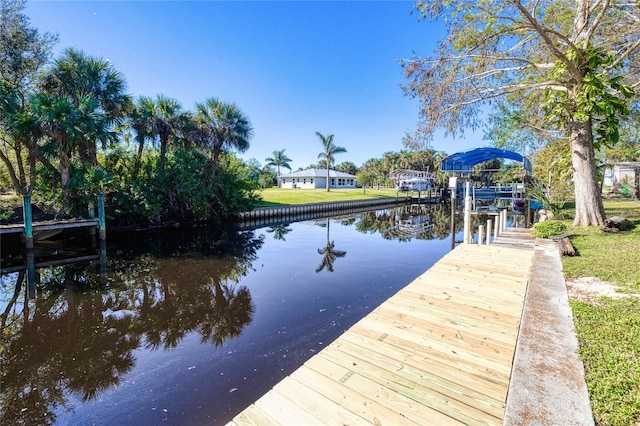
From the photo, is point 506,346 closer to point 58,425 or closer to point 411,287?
point 411,287

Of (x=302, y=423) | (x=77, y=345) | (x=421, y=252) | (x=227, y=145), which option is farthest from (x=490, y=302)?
(x=227, y=145)

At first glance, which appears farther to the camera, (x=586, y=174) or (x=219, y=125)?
(x=219, y=125)

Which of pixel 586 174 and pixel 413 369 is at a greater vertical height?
pixel 586 174

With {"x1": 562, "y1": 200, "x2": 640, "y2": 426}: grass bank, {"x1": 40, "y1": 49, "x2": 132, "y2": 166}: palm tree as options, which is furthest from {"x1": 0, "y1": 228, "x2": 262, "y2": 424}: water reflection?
{"x1": 40, "y1": 49, "x2": 132, "y2": 166}: palm tree

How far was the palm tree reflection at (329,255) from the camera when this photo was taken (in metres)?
9.72

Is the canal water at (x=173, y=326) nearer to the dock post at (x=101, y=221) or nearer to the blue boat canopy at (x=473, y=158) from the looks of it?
the dock post at (x=101, y=221)

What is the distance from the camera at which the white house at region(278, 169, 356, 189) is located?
5203 centimetres

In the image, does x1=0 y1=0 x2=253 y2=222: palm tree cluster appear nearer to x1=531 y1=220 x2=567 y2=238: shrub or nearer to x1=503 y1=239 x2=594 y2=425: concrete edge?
x1=503 y1=239 x2=594 y2=425: concrete edge

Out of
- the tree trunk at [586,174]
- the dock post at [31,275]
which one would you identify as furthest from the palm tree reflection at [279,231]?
the tree trunk at [586,174]

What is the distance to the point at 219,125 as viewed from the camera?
20.5 m

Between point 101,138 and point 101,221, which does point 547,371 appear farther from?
point 101,138

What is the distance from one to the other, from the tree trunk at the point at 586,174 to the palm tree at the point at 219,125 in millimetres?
18007

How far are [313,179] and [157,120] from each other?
35031 mm

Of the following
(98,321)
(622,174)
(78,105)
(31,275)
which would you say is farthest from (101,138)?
(622,174)
